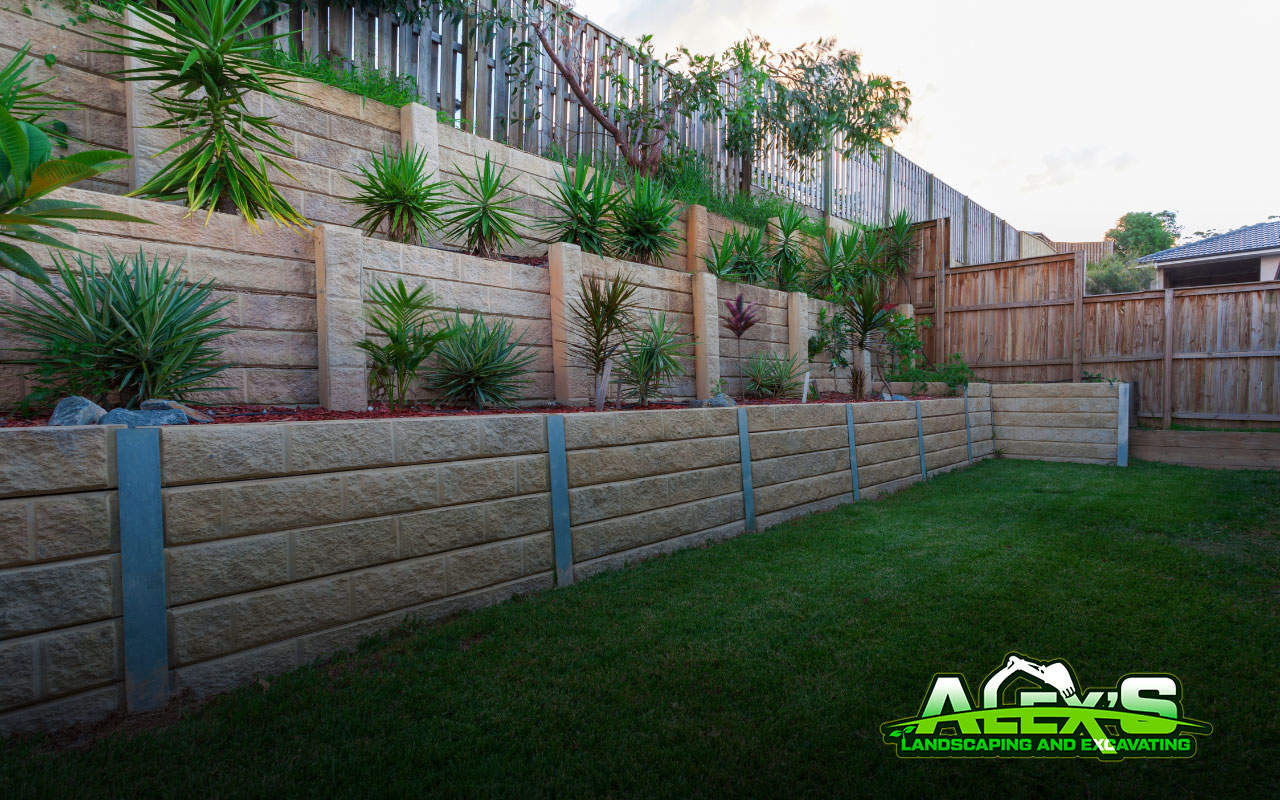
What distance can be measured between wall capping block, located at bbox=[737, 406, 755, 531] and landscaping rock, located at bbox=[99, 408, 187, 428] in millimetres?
3481

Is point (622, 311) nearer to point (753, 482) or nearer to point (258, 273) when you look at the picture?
A: point (753, 482)

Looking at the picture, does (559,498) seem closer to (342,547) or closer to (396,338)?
(342,547)

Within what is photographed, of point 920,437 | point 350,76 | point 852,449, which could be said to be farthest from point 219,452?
point 920,437

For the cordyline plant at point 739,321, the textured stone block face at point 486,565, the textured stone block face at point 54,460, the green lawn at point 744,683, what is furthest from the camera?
the cordyline plant at point 739,321

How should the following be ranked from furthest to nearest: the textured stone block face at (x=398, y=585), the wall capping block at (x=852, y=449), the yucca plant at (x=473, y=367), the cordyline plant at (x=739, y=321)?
the cordyline plant at (x=739, y=321), the wall capping block at (x=852, y=449), the yucca plant at (x=473, y=367), the textured stone block face at (x=398, y=585)

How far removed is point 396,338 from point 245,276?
906 millimetres

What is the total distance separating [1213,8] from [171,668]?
9446mm

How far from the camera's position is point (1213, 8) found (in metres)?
5.86

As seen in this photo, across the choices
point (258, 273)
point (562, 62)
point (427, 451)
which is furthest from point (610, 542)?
point (562, 62)

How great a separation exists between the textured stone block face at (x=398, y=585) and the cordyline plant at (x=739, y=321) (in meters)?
4.66

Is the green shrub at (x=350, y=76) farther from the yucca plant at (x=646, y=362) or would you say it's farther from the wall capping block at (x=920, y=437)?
the wall capping block at (x=920, y=437)

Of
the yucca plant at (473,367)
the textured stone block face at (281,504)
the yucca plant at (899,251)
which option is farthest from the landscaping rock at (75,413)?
the yucca plant at (899,251)

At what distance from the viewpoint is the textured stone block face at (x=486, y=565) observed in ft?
9.82

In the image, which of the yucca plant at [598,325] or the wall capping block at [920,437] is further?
the wall capping block at [920,437]
